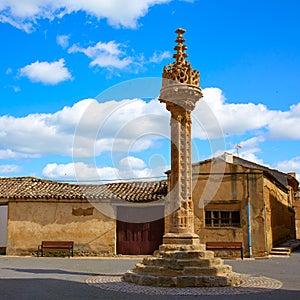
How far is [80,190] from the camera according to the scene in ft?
72.3

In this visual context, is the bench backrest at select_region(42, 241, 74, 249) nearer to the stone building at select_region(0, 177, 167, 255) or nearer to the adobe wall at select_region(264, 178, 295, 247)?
the stone building at select_region(0, 177, 167, 255)

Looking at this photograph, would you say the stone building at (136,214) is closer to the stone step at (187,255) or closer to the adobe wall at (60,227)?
the adobe wall at (60,227)

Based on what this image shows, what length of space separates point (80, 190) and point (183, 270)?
12718 millimetres

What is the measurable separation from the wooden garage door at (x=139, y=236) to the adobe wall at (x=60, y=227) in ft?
1.55

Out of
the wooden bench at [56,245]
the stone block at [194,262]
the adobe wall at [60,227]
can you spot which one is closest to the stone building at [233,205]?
the adobe wall at [60,227]

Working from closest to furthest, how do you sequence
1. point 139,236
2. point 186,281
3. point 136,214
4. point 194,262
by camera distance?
point 186,281
point 194,262
point 139,236
point 136,214

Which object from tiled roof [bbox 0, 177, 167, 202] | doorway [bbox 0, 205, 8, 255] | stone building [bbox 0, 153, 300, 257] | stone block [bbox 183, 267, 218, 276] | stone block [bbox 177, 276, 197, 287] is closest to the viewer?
stone block [bbox 177, 276, 197, 287]

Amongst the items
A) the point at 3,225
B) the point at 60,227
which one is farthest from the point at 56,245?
the point at 3,225

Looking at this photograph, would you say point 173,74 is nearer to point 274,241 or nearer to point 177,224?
point 177,224

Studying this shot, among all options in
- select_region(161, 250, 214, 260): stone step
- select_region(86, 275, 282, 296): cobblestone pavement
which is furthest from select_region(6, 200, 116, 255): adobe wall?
select_region(161, 250, 214, 260): stone step

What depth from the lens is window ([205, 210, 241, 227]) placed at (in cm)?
1947

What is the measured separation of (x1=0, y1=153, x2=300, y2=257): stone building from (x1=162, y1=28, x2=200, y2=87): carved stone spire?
8.73m

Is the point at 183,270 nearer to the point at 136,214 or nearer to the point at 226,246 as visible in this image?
the point at 226,246

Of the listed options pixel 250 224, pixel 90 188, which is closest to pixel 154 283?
pixel 250 224
